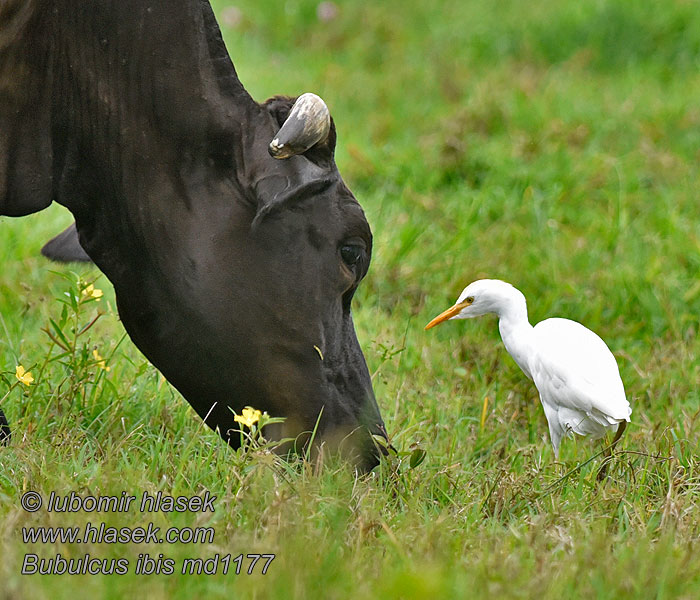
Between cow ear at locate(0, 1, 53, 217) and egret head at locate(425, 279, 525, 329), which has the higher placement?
cow ear at locate(0, 1, 53, 217)

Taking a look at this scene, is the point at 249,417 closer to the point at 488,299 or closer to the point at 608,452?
the point at 608,452

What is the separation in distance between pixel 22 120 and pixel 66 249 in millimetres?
631

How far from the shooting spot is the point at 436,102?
985 cm

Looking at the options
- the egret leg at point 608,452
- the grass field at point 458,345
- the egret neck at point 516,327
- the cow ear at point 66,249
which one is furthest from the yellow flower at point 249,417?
the egret neck at point 516,327

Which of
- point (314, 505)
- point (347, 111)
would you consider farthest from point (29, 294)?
point (347, 111)

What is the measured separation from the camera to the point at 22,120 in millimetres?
3607

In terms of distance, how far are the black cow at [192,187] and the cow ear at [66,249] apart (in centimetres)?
42

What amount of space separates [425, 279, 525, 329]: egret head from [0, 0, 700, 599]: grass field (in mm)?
375

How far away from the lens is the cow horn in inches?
135

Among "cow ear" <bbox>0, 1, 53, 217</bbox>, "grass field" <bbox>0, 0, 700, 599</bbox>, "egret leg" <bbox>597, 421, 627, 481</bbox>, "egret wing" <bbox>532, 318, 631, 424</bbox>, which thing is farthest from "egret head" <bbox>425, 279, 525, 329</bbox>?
"cow ear" <bbox>0, 1, 53, 217</bbox>

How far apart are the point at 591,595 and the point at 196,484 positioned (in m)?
1.27

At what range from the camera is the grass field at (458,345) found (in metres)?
3.00

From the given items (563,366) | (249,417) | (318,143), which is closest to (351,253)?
(318,143)

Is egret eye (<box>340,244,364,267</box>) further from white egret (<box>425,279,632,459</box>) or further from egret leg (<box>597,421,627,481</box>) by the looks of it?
egret leg (<box>597,421,627,481</box>)
